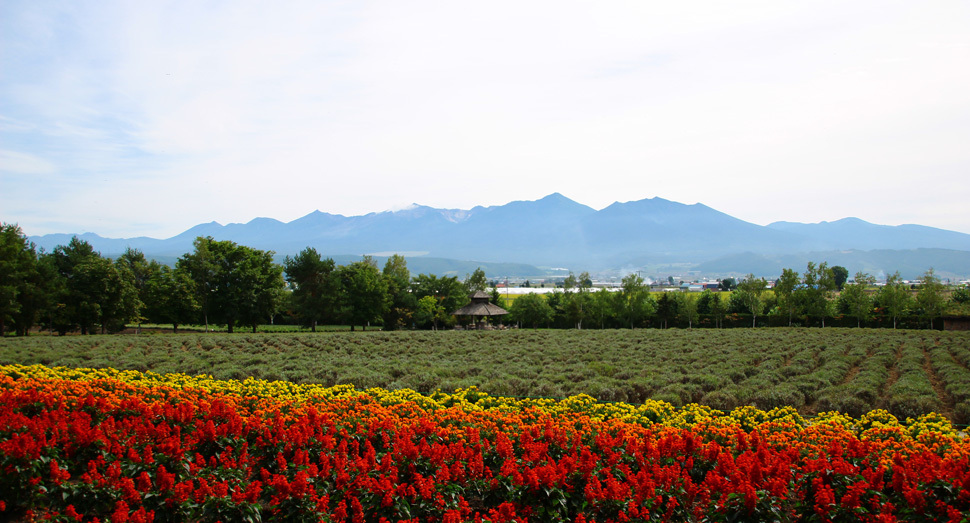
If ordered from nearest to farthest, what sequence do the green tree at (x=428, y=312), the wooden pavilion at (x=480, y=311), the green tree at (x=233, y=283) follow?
the green tree at (x=233, y=283)
the wooden pavilion at (x=480, y=311)
the green tree at (x=428, y=312)

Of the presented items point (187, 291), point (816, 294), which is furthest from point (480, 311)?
point (816, 294)

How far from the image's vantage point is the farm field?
538 inches

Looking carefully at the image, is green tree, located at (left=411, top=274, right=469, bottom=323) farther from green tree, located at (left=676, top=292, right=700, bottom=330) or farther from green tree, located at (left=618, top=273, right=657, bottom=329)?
green tree, located at (left=676, top=292, right=700, bottom=330)

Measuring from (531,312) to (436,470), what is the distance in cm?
5274

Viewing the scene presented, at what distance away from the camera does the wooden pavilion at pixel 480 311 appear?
Result: 180 feet

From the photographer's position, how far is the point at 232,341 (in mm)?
25859

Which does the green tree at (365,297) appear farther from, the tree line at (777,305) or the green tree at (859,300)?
the green tree at (859,300)

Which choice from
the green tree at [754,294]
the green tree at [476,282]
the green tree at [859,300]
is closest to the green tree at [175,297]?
the green tree at [476,282]

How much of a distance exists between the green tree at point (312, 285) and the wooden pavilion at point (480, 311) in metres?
14.0

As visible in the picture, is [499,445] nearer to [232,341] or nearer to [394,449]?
[394,449]

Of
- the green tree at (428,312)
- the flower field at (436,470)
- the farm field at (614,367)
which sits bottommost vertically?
the green tree at (428,312)

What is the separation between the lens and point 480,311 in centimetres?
5506

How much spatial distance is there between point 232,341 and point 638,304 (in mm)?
41423

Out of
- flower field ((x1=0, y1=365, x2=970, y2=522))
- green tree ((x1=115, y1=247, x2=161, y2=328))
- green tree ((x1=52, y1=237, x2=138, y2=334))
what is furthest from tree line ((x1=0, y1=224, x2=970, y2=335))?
flower field ((x1=0, y1=365, x2=970, y2=522))
